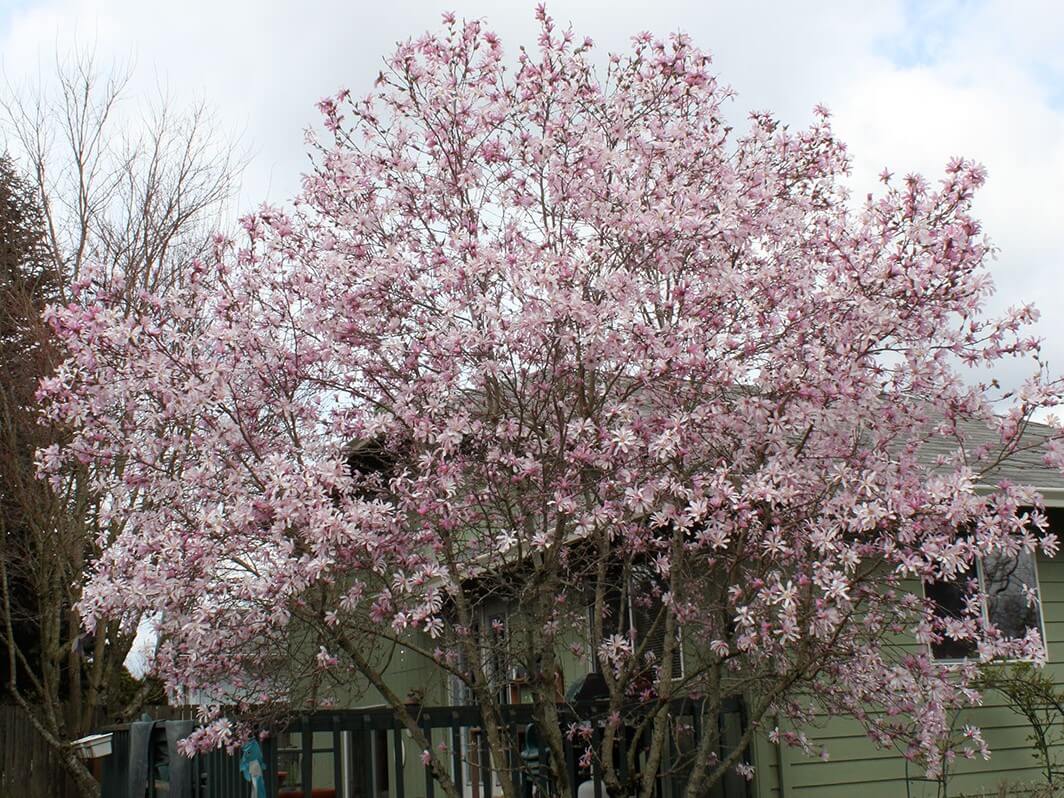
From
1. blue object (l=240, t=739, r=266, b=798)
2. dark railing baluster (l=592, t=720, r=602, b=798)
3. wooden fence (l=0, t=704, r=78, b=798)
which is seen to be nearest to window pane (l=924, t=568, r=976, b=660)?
dark railing baluster (l=592, t=720, r=602, b=798)

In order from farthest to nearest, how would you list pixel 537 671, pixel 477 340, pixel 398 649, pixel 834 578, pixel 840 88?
pixel 398 649 < pixel 840 88 < pixel 537 671 < pixel 477 340 < pixel 834 578

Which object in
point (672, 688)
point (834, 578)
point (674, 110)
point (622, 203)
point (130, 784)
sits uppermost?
point (674, 110)

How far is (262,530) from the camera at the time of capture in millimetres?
6352

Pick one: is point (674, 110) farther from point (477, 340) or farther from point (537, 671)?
point (537, 671)

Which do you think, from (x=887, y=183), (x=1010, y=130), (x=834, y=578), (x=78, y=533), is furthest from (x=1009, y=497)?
(x=78, y=533)

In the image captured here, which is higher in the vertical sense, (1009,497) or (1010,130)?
(1010,130)

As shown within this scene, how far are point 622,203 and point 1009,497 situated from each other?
8.74 feet

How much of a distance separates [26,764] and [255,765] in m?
9.90

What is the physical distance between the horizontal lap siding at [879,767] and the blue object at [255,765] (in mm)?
3283

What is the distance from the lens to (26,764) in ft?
49.2

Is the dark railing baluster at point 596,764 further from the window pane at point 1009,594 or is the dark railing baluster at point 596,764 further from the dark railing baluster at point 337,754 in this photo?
the window pane at point 1009,594

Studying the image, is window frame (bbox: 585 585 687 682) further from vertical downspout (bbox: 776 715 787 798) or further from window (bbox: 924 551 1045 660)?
window (bbox: 924 551 1045 660)

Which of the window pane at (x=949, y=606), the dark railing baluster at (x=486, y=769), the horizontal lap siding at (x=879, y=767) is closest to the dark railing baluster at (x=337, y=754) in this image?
the dark railing baluster at (x=486, y=769)

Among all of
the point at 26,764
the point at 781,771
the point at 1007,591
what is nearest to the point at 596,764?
the point at 781,771
